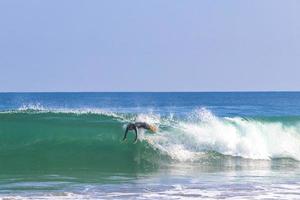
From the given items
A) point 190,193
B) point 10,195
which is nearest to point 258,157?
point 190,193

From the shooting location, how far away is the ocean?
1439 centimetres

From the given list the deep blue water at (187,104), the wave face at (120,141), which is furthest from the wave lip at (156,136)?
the deep blue water at (187,104)

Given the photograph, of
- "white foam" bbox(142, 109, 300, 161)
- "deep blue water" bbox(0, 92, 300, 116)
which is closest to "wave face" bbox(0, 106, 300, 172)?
"white foam" bbox(142, 109, 300, 161)

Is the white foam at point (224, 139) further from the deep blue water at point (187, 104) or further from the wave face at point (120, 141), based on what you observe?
the deep blue water at point (187, 104)

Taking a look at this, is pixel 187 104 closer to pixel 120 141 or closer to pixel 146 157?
pixel 120 141

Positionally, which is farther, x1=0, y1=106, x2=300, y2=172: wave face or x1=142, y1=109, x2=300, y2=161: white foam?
x1=142, y1=109, x2=300, y2=161: white foam

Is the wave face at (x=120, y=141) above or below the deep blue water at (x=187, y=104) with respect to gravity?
below

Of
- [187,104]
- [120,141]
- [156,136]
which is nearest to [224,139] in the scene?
[156,136]

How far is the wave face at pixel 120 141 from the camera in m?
20.4

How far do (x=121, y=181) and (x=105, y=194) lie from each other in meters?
2.22

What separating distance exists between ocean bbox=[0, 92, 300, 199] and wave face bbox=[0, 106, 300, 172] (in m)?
0.03

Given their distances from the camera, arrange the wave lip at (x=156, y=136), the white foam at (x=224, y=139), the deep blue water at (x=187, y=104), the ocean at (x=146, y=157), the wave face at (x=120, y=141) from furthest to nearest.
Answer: the deep blue water at (x=187, y=104) → the white foam at (x=224, y=139) → the wave lip at (x=156, y=136) → the wave face at (x=120, y=141) → the ocean at (x=146, y=157)

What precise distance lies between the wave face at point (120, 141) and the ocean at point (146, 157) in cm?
3

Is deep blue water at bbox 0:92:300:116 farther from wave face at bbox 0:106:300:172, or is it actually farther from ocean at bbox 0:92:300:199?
ocean at bbox 0:92:300:199
